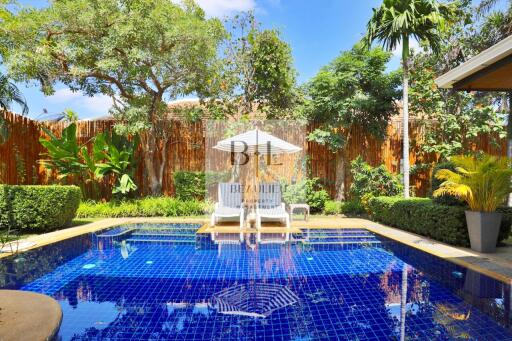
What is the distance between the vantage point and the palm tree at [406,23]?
365 inches

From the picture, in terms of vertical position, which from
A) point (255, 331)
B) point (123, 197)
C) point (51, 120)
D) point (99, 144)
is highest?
point (51, 120)

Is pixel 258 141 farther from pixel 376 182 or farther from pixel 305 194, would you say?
pixel 376 182

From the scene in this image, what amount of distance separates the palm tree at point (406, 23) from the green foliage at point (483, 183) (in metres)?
3.48

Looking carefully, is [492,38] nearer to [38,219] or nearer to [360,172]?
[360,172]

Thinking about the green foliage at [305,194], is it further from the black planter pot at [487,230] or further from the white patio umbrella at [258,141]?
the black planter pot at [487,230]

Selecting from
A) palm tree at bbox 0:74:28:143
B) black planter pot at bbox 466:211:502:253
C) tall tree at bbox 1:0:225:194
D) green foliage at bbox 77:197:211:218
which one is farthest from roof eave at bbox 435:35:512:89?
palm tree at bbox 0:74:28:143

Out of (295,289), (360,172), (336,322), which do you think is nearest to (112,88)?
(360,172)

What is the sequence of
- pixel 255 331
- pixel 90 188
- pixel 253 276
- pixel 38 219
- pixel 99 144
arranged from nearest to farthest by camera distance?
pixel 255 331
pixel 253 276
pixel 38 219
pixel 99 144
pixel 90 188

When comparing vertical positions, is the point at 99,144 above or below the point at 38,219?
above

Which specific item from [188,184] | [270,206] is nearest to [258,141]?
[270,206]

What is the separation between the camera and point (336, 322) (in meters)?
3.56

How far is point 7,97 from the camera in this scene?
920 centimetres

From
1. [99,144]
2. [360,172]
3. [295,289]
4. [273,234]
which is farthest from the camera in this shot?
[360,172]

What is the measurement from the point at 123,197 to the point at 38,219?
399 cm
